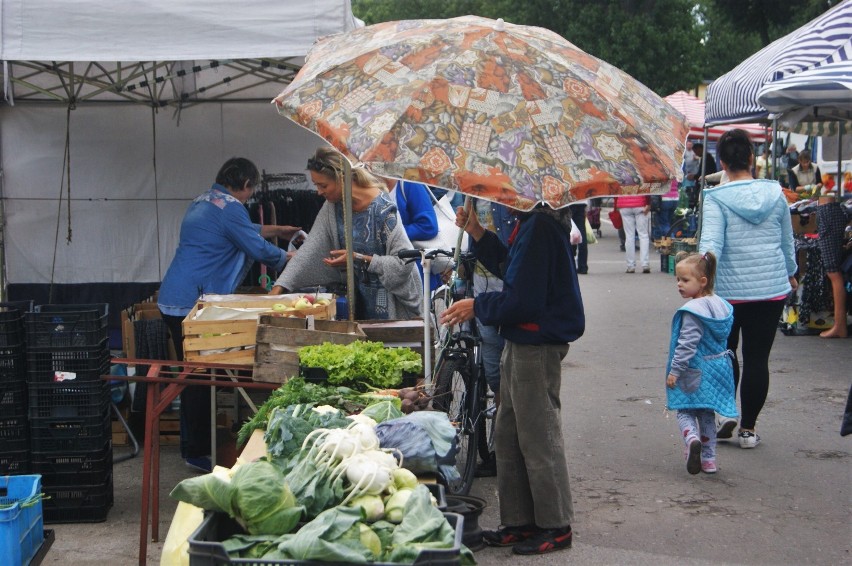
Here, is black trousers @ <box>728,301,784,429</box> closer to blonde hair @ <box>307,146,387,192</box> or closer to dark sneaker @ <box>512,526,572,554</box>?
dark sneaker @ <box>512,526,572,554</box>

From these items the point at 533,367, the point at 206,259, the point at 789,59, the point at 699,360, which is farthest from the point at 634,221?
the point at 533,367

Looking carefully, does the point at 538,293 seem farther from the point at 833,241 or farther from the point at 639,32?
the point at 639,32

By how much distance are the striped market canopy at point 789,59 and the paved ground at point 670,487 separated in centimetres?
303

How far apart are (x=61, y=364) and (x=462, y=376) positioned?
2.29m

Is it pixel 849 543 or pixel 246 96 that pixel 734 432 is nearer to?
pixel 849 543

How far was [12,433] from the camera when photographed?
5.77 m

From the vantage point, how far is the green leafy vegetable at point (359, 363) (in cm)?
490

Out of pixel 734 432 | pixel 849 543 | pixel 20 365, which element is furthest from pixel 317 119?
pixel 734 432

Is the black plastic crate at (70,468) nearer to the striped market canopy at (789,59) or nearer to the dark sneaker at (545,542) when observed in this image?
the dark sneaker at (545,542)

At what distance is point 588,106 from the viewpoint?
4500mm

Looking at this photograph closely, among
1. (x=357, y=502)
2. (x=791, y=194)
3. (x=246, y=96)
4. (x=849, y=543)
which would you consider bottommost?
(x=849, y=543)

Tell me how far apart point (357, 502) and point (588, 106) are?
219 cm

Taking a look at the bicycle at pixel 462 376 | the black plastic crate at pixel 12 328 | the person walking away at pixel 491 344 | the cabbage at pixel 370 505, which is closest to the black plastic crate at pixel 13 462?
the black plastic crate at pixel 12 328

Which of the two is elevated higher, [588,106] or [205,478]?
[588,106]
